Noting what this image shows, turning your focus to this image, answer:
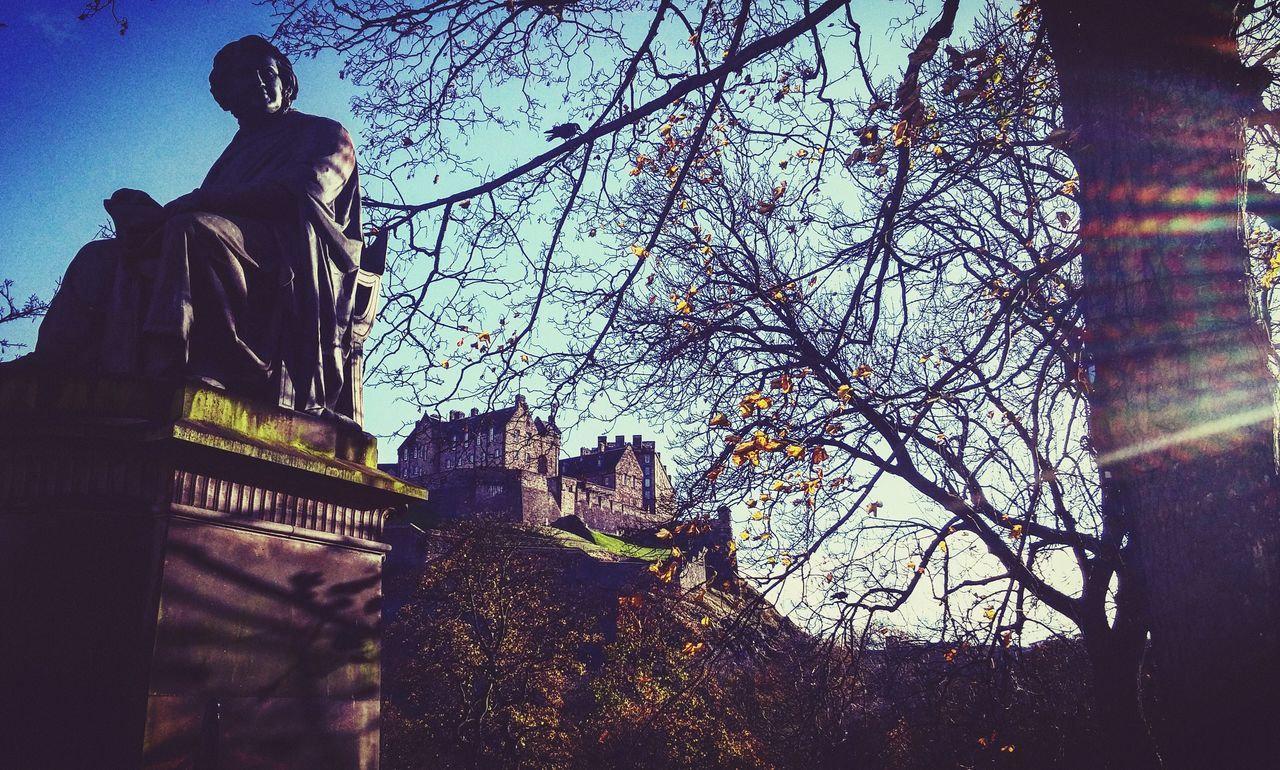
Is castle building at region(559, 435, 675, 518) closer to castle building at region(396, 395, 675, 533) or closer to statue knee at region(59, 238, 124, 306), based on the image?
castle building at region(396, 395, 675, 533)

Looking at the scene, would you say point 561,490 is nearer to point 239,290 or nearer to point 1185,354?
point 239,290

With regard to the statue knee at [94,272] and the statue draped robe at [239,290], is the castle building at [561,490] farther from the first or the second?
the statue knee at [94,272]

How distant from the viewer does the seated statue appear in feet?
11.1

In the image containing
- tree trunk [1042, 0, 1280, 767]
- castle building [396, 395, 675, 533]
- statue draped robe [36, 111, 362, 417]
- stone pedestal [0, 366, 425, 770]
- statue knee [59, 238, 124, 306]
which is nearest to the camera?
tree trunk [1042, 0, 1280, 767]

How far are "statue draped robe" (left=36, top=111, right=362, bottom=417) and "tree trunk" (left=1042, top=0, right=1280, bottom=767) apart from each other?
3.06 m

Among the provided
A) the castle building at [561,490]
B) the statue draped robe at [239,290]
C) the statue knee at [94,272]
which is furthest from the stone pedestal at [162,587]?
the castle building at [561,490]

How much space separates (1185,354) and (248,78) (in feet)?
13.5

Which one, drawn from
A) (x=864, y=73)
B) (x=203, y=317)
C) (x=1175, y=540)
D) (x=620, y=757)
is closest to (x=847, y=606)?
(x=864, y=73)

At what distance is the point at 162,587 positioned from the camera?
9.70ft

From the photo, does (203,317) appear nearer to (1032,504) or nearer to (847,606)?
(1032,504)

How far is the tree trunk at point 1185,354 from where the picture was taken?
262cm

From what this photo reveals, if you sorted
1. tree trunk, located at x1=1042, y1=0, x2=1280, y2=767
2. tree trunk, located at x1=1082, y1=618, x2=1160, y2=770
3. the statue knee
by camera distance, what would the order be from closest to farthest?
tree trunk, located at x1=1042, y1=0, x2=1280, y2=767
the statue knee
tree trunk, located at x1=1082, y1=618, x2=1160, y2=770

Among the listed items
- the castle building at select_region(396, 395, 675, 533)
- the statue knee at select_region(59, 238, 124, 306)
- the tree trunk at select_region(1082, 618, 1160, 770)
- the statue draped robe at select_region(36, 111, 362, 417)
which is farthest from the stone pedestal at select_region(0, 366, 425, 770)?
the castle building at select_region(396, 395, 675, 533)

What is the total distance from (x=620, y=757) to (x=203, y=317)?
33.1m
